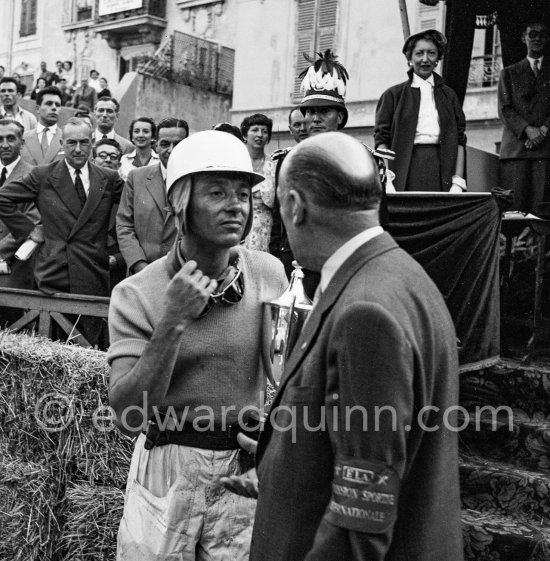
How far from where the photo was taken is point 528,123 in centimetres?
694

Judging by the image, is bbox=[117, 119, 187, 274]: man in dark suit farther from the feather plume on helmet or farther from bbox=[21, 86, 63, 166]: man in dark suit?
bbox=[21, 86, 63, 166]: man in dark suit

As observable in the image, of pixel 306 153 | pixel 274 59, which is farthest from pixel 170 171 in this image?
pixel 274 59

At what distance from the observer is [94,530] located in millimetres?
4316

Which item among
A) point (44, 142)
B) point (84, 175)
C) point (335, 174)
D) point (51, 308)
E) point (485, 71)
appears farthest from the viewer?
point (485, 71)

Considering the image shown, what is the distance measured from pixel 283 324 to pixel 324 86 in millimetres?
3602

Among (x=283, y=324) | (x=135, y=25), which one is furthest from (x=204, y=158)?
(x=135, y=25)

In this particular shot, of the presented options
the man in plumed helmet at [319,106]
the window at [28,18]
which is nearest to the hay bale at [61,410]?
the man in plumed helmet at [319,106]

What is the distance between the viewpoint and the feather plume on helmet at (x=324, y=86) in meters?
5.88

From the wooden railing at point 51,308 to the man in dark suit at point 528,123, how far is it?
339 centimetres

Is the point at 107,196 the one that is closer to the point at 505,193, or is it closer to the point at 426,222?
the point at 426,222

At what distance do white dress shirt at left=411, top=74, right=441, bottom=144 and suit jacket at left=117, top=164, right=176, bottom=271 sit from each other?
1960 millimetres

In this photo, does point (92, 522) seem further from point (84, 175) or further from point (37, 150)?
point (37, 150)

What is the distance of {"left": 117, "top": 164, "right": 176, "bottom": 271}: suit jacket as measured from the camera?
6438mm

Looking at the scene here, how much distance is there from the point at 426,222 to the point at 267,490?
3558 millimetres
